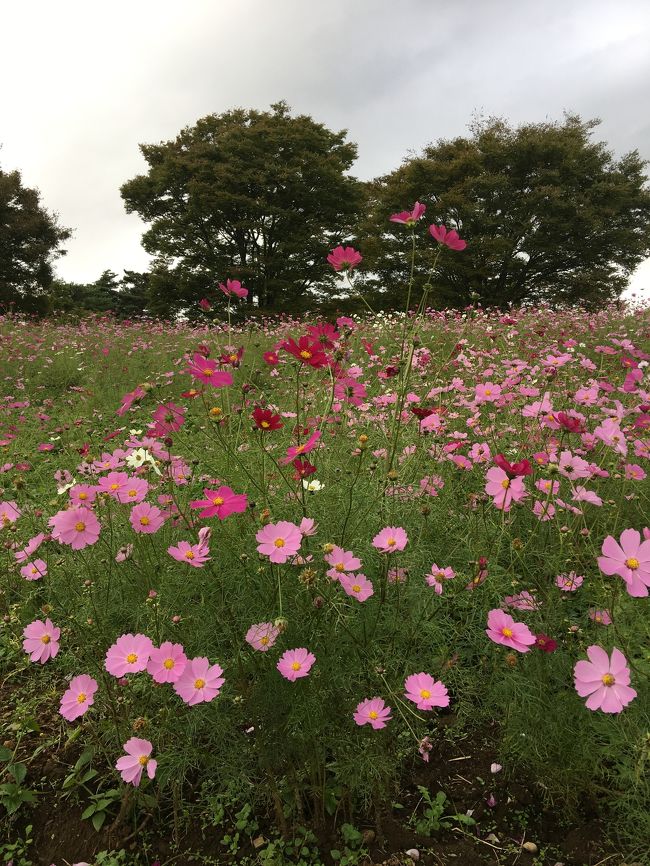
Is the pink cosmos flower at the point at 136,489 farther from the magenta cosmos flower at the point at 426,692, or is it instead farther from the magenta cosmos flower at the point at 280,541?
the magenta cosmos flower at the point at 426,692

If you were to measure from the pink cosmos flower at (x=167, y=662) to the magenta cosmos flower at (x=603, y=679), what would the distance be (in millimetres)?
704

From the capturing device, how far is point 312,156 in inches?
638

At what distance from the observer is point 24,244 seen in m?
17.0

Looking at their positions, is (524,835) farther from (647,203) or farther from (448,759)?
(647,203)

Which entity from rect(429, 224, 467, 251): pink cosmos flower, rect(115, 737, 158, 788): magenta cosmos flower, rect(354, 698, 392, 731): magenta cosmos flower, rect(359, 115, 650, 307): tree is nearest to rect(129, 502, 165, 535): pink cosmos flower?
rect(115, 737, 158, 788): magenta cosmos flower

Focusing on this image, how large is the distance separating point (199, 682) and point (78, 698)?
13.6 inches

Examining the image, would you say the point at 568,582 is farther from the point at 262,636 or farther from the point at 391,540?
the point at 262,636

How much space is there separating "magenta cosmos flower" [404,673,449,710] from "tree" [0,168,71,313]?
1887cm

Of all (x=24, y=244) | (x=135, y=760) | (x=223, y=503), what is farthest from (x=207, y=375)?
(x=24, y=244)

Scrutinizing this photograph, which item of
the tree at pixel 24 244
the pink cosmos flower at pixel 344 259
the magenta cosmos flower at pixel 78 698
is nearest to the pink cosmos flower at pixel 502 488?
the pink cosmos flower at pixel 344 259

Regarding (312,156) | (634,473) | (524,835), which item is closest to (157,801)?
(524,835)

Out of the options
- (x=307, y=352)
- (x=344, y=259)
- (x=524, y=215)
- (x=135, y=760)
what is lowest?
(x=135, y=760)

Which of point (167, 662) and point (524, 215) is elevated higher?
point (524, 215)

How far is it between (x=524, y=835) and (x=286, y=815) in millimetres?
540
